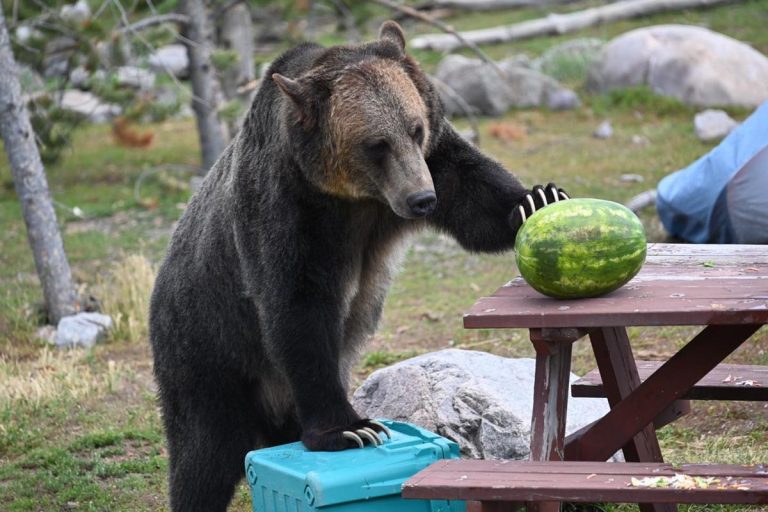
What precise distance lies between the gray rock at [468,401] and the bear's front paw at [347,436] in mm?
833

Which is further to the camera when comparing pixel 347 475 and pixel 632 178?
pixel 632 178

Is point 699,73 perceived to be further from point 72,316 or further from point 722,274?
point 722,274

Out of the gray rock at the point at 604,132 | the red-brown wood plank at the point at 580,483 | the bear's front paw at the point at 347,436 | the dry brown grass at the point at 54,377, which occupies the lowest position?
the dry brown grass at the point at 54,377

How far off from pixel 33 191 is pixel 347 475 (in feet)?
16.0

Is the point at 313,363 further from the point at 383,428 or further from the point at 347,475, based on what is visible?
the point at 347,475

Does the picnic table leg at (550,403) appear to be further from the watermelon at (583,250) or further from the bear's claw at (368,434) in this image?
the bear's claw at (368,434)

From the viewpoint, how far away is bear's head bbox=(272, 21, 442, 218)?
4.08 metres

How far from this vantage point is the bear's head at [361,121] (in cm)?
408

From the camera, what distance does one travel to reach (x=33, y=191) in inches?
304

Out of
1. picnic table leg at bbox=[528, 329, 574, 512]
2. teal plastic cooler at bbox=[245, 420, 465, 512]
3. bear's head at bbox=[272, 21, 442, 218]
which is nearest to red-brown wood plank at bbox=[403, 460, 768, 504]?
picnic table leg at bbox=[528, 329, 574, 512]

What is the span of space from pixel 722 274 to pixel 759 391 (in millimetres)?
890

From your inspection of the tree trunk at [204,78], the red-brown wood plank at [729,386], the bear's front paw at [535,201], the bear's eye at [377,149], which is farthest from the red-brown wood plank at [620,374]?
the tree trunk at [204,78]

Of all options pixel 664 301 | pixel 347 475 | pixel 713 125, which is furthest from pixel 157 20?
pixel 664 301

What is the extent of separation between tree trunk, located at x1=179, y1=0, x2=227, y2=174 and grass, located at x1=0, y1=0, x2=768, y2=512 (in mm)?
765
